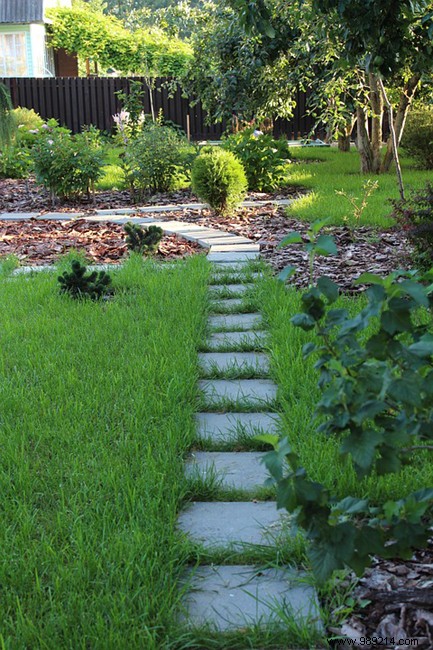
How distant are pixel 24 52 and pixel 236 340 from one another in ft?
83.7

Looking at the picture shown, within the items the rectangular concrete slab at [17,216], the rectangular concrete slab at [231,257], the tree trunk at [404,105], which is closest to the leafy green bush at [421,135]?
the tree trunk at [404,105]

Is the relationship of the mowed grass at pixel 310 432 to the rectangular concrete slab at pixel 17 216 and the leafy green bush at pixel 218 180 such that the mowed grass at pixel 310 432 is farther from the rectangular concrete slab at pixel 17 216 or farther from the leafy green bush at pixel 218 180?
the rectangular concrete slab at pixel 17 216

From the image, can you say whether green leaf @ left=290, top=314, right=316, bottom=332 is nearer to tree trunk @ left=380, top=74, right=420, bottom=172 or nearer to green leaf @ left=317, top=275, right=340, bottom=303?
green leaf @ left=317, top=275, right=340, bottom=303

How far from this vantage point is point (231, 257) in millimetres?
5898

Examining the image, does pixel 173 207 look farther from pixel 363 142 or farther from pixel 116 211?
pixel 363 142

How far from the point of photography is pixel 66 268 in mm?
5523

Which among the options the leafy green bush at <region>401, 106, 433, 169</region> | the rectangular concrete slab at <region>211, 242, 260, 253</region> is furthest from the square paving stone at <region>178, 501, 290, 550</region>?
the leafy green bush at <region>401, 106, 433, 169</region>

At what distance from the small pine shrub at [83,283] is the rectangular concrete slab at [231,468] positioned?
7.27 feet

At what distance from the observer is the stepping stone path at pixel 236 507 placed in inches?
70.6

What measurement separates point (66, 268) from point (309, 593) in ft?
13.4

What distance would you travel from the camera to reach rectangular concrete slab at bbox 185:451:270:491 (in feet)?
8.00

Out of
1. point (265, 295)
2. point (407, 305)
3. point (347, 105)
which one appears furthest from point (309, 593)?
point (347, 105)

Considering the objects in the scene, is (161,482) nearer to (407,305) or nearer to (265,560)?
(265,560)

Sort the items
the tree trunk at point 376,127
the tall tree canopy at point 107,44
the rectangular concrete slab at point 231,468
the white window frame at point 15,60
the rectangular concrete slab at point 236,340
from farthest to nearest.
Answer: the tall tree canopy at point 107,44 → the white window frame at point 15,60 → the tree trunk at point 376,127 → the rectangular concrete slab at point 236,340 → the rectangular concrete slab at point 231,468
